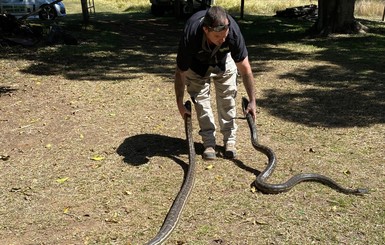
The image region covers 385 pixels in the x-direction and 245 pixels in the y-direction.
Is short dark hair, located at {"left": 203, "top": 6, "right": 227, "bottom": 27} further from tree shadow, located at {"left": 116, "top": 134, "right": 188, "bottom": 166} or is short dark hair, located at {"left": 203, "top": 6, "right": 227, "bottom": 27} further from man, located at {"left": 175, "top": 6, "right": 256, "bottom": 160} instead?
tree shadow, located at {"left": 116, "top": 134, "right": 188, "bottom": 166}

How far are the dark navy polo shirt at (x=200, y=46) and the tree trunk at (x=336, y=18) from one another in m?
10.8

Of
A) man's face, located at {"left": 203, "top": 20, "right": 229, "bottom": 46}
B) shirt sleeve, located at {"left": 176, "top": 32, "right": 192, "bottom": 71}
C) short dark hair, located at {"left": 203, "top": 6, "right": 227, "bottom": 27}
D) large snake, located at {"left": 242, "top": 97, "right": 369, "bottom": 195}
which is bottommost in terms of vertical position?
large snake, located at {"left": 242, "top": 97, "right": 369, "bottom": 195}

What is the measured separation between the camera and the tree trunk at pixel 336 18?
46.9ft

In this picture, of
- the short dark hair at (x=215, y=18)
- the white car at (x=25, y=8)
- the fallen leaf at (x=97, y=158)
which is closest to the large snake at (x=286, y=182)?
the short dark hair at (x=215, y=18)

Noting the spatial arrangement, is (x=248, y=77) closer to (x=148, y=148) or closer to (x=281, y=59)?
(x=148, y=148)

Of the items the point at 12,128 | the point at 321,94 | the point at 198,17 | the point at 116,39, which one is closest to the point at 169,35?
the point at 116,39

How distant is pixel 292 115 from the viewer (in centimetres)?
725

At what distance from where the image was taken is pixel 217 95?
543 centimetres

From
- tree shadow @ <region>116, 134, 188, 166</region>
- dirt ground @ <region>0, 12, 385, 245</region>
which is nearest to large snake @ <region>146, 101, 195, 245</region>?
dirt ground @ <region>0, 12, 385, 245</region>

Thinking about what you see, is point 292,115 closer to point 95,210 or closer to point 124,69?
point 95,210

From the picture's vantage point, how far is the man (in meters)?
4.43

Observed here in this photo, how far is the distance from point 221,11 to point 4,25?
1067 centimetres

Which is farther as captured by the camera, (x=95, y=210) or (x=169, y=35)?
(x=169, y=35)

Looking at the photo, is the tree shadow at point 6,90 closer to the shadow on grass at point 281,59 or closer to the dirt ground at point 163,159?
the dirt ground at point 163,159
